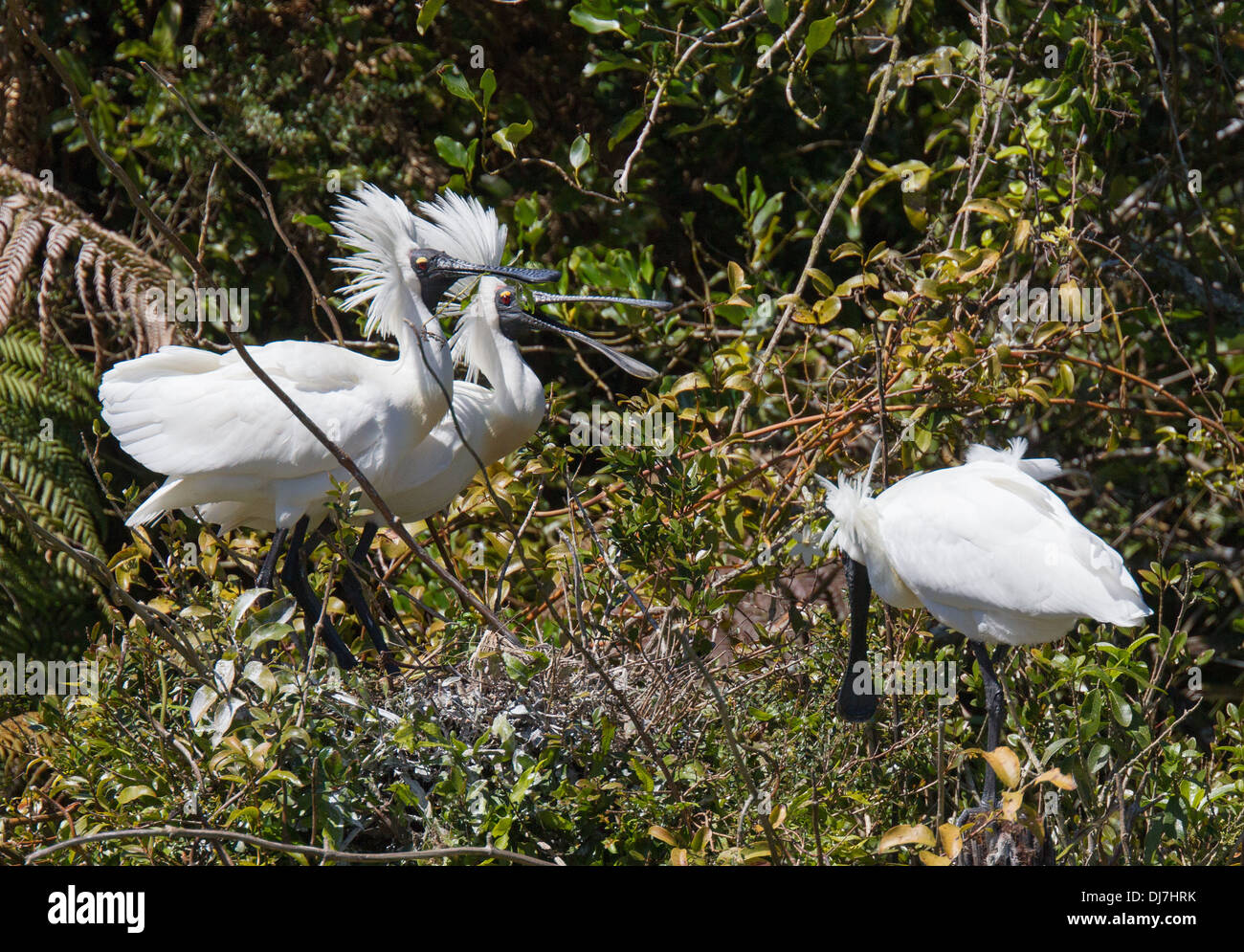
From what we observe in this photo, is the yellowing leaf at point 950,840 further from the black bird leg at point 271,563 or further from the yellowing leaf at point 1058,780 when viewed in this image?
the black bird leg at point 271,563

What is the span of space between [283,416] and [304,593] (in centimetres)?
70

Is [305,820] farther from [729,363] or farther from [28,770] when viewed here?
[729,363]

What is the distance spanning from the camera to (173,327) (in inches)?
207

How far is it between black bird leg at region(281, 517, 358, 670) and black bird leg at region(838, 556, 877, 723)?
4.95 ft

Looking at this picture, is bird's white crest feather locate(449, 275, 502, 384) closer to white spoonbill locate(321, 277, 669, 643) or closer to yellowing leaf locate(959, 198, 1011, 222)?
white spoonbill locate(321, 277, 669, 643)

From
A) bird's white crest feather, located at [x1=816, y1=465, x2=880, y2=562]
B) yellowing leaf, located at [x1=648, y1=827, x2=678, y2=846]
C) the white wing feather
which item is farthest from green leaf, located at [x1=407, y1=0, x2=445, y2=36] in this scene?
yellowing leaf, located at [x1=648, y1=827, x2=678, y2=846]

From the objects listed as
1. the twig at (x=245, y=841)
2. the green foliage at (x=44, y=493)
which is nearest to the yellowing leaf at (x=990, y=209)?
the twig at (x=245, y=841)

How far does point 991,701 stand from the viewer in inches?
145

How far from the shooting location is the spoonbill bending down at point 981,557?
3.51 m

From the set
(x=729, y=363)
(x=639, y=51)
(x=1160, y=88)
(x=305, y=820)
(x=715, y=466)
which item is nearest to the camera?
(x=305, y=820)

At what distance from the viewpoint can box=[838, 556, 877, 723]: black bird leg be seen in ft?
11.9

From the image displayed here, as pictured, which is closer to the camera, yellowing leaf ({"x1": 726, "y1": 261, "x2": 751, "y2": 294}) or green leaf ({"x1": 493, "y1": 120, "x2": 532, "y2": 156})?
yellowing leaf ({"x1": 726, "y1": 261, "x2": 751, "y2": 294})
